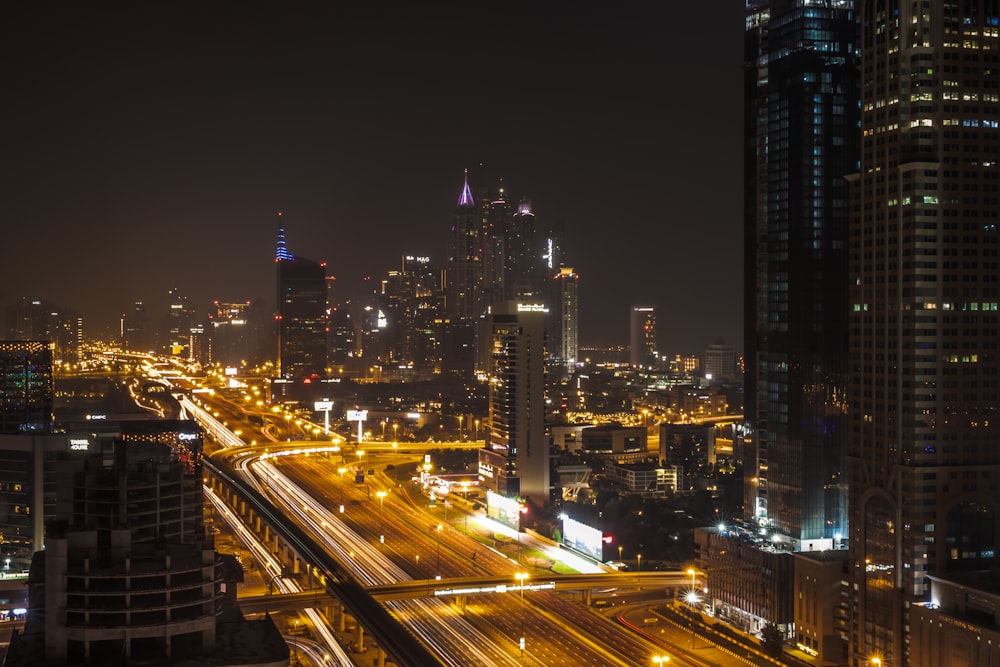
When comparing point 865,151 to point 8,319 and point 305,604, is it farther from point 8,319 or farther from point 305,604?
point 8,319

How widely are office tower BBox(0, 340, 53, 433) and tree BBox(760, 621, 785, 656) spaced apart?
33.5 metres

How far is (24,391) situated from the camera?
57.3m

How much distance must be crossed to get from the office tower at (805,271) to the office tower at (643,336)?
13535cm

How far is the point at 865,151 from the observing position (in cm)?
3775

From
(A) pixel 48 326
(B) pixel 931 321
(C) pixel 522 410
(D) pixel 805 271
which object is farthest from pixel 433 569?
(A) pixel 48 326

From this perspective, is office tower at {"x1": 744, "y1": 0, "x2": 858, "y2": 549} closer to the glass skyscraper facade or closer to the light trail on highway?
the light trail on highway

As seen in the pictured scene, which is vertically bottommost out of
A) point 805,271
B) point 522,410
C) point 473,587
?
point 473,587

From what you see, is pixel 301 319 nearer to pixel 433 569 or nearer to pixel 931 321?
pixel 433 569

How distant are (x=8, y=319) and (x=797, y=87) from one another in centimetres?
7540

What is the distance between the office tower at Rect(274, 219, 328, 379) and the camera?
5591 inches

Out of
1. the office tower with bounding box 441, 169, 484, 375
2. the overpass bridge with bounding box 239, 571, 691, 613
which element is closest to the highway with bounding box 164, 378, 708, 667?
the overpass bridge with bounding box 239, 571, 691, 613

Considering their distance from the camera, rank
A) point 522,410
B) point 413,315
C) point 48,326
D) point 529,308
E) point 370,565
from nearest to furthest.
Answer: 1. point 370,565
2. point 522,410
3. point 529,308
4. point 48,326
5. point 413,315

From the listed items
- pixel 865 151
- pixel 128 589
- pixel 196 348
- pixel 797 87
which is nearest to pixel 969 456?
pixel 865 151

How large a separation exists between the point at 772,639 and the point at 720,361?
444 ft
